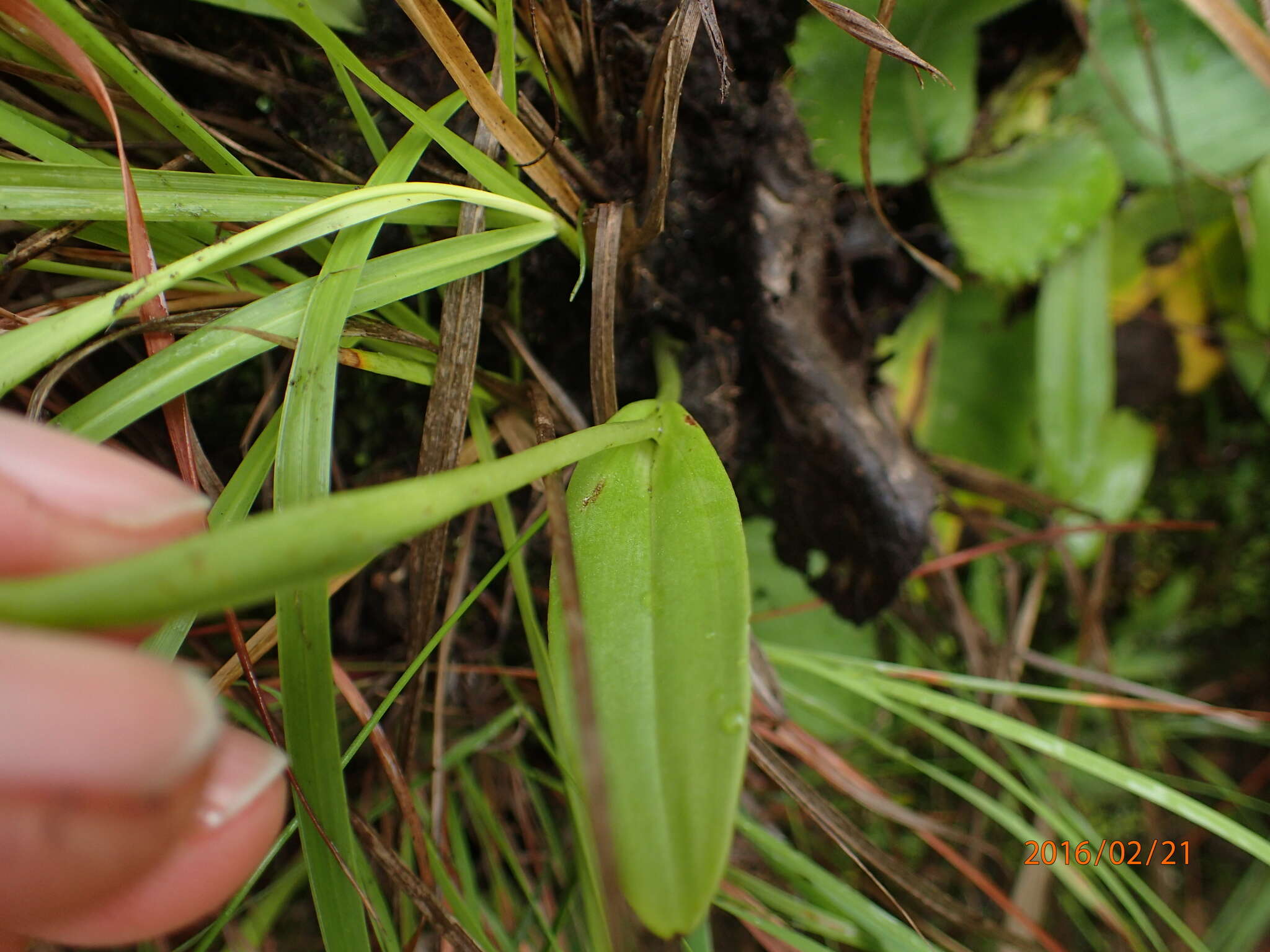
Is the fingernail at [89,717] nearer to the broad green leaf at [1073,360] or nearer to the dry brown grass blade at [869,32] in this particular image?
the dry brown grass blade at [869,32]

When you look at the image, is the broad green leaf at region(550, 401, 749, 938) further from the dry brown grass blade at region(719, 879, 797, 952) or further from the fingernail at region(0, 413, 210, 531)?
the dry brown grass blade at region(719, 879, 797, 952)

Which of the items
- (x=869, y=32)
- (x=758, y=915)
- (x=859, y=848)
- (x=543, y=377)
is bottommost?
(x=758, y=915)

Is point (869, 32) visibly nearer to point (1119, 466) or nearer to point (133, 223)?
point (133, 223)

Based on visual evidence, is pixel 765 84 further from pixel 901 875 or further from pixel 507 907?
pixel 507 907

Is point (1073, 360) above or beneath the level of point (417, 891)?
above

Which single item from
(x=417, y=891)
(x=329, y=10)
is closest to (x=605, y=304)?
(x=329, y=10)

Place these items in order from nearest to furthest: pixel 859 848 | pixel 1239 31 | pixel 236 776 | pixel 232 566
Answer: pixel 232 566
pixel 236 776
pixel 859 848
pixel 1239 31

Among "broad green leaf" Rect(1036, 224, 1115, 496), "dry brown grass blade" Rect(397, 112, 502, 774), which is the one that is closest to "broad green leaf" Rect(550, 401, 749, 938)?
"dry brown grass blade" Rect(397, 112, 502, 774)
